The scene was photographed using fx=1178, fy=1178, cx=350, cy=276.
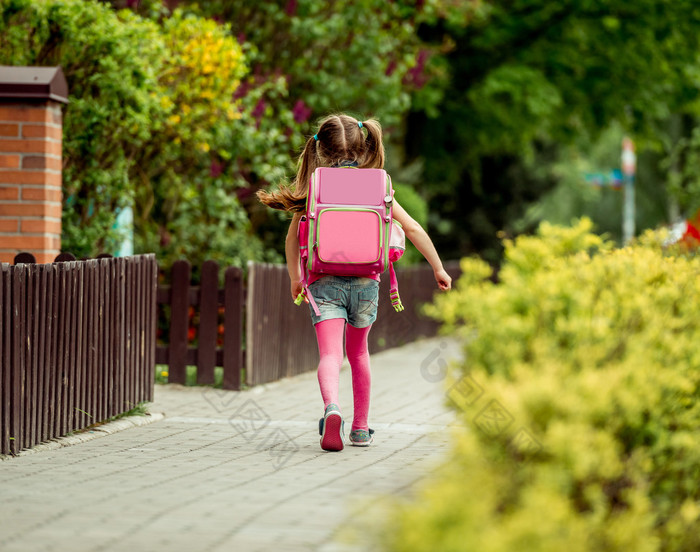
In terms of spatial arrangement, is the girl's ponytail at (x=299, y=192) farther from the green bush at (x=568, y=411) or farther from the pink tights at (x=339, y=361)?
the green bush at (x=568, y=411)

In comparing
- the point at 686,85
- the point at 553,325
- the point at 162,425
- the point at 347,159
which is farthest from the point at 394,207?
the point at 686,85

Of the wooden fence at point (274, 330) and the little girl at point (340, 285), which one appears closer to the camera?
the little girl at point (340, 285)

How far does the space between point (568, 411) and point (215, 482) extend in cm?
246

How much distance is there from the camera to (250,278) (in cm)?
988

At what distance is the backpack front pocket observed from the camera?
6156mm

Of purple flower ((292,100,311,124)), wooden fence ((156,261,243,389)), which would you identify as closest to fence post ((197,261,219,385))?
wooden fence ((156,261,243,389))

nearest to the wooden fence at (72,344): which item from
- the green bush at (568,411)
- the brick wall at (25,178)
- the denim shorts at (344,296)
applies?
the brick wall at (25,178)

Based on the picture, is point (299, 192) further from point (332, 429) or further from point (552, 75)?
point (552, 75)

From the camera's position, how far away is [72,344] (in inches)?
265

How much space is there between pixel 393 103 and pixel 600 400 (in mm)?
12340

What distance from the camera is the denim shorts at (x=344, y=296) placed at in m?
6.38

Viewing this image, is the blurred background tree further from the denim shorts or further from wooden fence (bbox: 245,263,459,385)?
the denim shorts

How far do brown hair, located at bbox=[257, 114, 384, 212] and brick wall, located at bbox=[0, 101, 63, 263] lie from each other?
2467 mm

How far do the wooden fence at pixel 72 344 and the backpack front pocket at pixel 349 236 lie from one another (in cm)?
154
